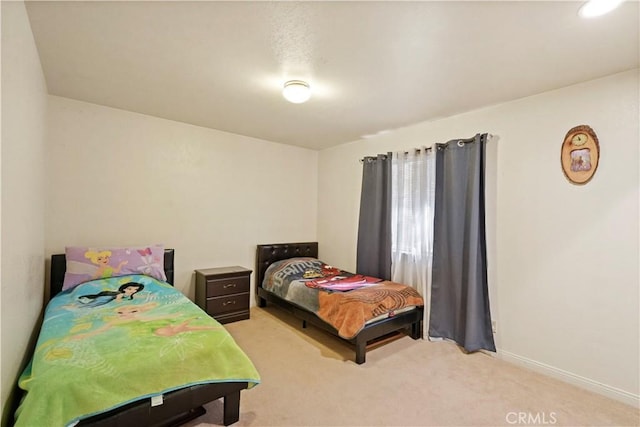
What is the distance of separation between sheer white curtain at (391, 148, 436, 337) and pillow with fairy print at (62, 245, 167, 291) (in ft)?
9.02

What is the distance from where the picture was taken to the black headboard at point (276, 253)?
166 inches

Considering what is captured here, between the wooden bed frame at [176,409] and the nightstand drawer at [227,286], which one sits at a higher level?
the nightstand drawer at [227,286]

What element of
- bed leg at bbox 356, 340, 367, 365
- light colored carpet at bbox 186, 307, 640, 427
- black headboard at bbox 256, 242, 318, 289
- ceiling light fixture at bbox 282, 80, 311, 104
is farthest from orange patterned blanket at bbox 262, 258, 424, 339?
ceiling light fixture at bbox 282, 80, 311, 104

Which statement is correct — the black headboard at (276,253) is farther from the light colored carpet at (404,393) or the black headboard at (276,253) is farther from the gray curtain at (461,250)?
the gray curtain at (461,250)

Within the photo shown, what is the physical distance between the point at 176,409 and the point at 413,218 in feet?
9.51

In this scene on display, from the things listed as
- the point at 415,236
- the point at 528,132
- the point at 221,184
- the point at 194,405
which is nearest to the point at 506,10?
the point at 528,132

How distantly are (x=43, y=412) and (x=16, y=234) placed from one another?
905 mm

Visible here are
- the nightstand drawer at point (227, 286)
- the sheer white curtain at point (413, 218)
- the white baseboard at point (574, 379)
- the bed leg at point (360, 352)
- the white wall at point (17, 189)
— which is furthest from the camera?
the nightstand drawer at point (227, 286)

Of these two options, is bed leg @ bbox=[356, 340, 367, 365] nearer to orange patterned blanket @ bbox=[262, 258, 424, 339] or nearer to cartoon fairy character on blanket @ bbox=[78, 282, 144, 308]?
orange patterned blanket @ bbox=[262, 258, 424, 339]

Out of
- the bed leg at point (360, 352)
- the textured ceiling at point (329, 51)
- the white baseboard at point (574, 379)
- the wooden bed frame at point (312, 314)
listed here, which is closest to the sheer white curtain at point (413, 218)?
the wooden bed frame at point (312, 314)

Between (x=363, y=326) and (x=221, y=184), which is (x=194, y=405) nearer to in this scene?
(x=363, y=326)

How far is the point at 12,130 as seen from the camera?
145cm

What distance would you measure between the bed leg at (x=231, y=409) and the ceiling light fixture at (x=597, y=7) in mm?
2925

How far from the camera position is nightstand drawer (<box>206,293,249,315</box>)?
136 inches
